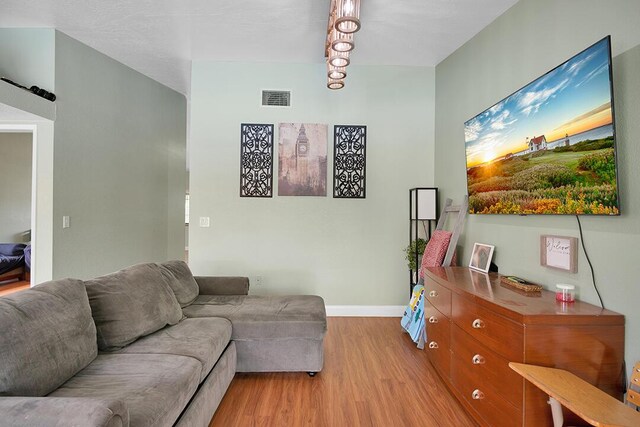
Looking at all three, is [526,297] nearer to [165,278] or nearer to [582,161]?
[582,161]

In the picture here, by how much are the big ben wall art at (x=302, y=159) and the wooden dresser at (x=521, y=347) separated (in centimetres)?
221

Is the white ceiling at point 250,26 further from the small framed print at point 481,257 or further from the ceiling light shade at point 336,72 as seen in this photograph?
the small framed print at point 481,257

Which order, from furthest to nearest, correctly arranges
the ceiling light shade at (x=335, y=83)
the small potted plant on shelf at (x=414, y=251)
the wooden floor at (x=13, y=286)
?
the wooden floor at (x=13, y=286), the small potted plant on shelf at (x=414, y=251), the ceiling light shade at (x=335, y=83)

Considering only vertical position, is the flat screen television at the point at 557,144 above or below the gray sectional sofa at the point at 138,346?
above

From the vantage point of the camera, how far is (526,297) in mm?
1915

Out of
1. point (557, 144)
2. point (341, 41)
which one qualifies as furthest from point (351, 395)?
point (341, 41)

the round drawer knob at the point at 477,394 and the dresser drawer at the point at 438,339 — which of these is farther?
the dresser drawer at the point at 438,339

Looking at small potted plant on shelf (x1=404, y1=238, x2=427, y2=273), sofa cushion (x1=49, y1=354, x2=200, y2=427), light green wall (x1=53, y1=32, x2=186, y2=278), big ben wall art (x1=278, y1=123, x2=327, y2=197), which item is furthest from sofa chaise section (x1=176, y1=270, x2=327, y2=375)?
light green wall (x1=53, y1=32, x2=186, y2=278)

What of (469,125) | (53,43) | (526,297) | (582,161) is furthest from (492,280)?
(53,43)

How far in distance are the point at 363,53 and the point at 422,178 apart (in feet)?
5.31

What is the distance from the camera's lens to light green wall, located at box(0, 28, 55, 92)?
3223mm

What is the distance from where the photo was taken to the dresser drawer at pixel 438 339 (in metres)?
2.34

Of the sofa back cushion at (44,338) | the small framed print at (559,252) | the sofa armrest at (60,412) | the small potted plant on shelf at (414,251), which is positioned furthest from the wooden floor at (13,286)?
the small framed print at (559,252)

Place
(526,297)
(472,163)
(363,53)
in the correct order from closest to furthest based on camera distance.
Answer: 1. (526,297)
2. (472,163)
3. (363,53)
